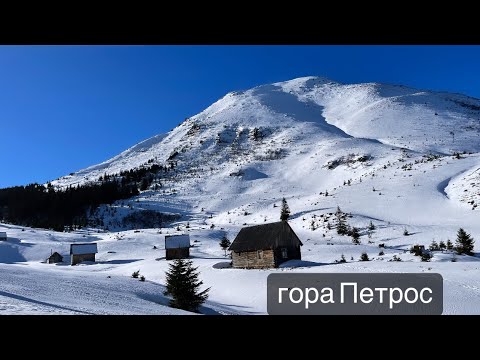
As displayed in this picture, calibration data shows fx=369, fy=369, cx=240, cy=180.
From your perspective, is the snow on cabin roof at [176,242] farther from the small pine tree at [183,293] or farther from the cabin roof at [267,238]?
the small pine tree at [183,293]

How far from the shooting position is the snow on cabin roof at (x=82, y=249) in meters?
47.7

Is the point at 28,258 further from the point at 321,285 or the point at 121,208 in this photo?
A: the point at 321,285

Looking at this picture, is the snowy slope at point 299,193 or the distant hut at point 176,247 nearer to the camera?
the snowy slope at point 299,193

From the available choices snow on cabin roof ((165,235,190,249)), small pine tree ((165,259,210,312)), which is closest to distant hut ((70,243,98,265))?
snow on cabin roof ((165,235,190,249))

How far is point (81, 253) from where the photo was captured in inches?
1887

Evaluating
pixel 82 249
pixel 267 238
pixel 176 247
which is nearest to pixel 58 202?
pixel 82 249

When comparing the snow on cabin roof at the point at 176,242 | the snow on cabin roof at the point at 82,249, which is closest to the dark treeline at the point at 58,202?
the snow on cabin roof at the point at 82,249

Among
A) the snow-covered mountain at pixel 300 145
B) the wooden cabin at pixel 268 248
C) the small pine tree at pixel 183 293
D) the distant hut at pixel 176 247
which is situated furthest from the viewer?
the snow-covered mountain at pixel 300 145

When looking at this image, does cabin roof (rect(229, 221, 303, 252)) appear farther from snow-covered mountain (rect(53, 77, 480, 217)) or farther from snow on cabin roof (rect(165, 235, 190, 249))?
snow-covered mountain (rect(53, 77, 480, 217))

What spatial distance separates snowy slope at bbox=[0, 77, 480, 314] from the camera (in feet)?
81.1

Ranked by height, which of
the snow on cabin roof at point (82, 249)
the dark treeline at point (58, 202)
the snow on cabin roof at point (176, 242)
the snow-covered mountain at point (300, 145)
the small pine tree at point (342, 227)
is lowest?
the snow on cabin roof at point (82, 249)

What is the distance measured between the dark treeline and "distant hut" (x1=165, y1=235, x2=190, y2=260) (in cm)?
5368


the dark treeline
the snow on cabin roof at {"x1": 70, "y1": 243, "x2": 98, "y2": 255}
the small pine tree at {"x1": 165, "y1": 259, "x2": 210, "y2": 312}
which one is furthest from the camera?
the dark treeline
